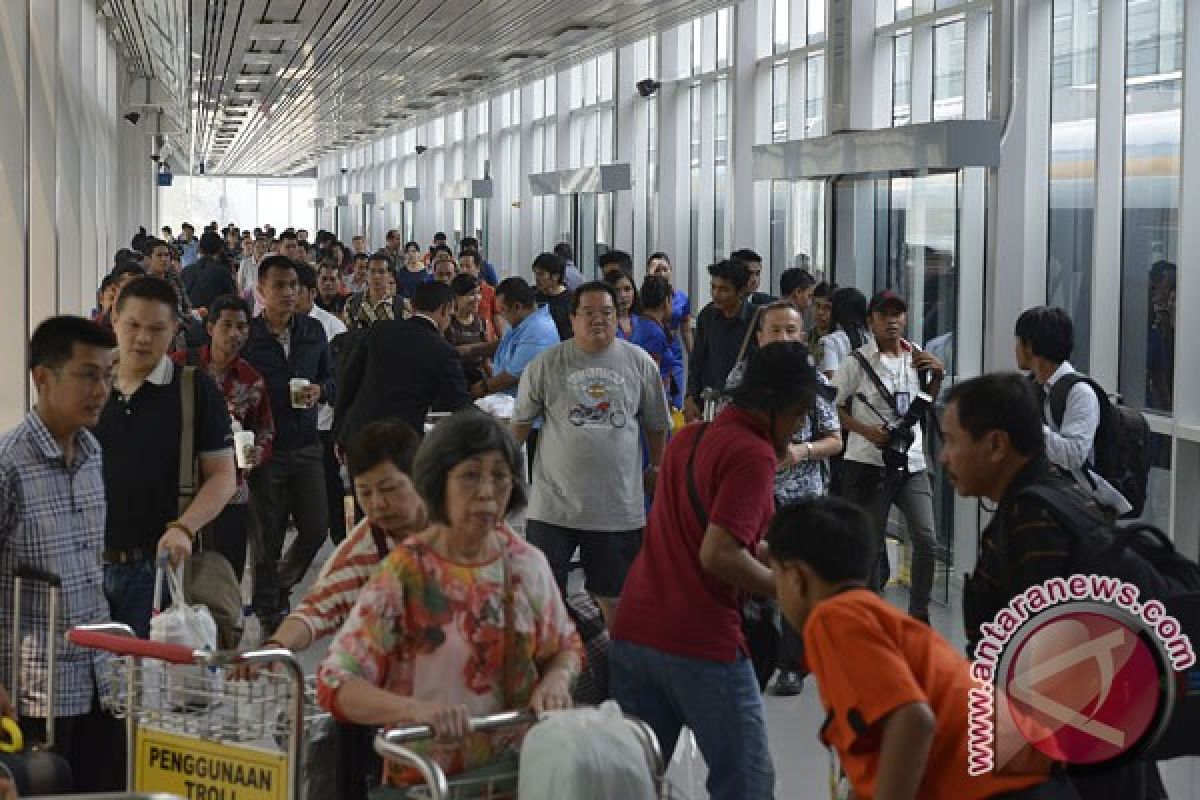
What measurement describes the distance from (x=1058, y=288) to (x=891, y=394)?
7.02 feet

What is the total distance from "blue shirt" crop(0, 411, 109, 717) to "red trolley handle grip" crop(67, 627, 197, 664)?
45 centimetres

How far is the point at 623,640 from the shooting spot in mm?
4707

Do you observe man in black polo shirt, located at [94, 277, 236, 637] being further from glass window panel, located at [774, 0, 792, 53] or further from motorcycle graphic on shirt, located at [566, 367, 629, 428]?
glass window panel, located at [774, 0, 792, 53]

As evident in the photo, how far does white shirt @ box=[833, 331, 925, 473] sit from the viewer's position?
27.8ft

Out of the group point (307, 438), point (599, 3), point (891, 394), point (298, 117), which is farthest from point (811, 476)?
point (298, 117)

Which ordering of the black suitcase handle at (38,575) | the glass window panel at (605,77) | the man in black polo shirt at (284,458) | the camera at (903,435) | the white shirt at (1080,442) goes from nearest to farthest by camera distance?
the black suitcase handle at (38,575), the white shirt at (1080,442), the man in black polo shirt at (284,458), the camera at (903,435), the glass window panel at (605,77)

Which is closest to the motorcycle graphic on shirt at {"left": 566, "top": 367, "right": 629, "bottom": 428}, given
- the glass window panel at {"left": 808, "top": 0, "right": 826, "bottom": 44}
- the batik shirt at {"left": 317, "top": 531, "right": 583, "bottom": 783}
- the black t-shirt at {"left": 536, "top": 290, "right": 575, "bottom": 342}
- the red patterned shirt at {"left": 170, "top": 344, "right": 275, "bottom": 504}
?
the red patterned shirt at {"left": 170, "top": 344, "right": 275, "bottom": 504}

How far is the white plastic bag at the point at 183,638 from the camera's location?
3.80 metres

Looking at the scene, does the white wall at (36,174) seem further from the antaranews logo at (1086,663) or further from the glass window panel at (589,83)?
the glass window panel at (589,83)

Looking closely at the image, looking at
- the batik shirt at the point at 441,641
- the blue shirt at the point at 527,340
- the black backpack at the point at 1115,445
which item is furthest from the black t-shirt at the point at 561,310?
the batik shirt at the point at 441,641

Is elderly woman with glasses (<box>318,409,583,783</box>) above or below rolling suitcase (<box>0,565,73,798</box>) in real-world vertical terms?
above

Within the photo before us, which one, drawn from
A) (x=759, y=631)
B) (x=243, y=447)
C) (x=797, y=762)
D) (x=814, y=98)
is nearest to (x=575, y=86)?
(x=814, y=98)

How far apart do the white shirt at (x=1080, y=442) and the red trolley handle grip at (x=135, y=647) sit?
3789mm

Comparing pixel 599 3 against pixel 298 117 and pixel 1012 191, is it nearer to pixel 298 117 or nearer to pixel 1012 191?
pixel 1012 191
